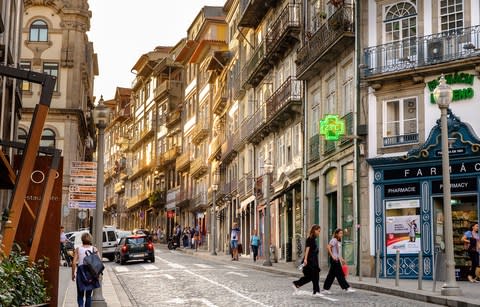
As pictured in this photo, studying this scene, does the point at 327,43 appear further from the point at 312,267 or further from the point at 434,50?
the point at 312,267

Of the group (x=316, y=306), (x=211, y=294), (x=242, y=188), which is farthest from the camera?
(x=242, y=188)

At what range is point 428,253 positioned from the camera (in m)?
27.2

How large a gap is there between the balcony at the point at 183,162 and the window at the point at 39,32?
21073 millimetres

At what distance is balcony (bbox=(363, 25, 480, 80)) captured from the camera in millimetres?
26594

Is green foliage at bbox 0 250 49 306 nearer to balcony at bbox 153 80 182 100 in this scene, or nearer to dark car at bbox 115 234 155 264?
dark car at bbox 115 234 155 264

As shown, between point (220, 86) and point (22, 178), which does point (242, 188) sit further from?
point (22, 178)

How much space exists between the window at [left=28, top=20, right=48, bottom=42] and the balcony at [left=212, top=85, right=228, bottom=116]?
12817 millimetres

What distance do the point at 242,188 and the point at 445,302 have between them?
35.9m

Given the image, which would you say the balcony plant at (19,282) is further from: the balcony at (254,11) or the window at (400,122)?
the balcony at (254,11)

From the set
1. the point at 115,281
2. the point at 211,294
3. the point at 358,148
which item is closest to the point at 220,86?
the point at 358,148

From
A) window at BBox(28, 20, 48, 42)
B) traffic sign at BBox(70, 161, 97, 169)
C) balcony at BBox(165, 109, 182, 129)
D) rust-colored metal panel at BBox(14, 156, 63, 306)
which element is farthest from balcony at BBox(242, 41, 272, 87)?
rust-colored metal panel at BBox(14, 156, 63, 306)

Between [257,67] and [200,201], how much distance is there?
24.2 metres

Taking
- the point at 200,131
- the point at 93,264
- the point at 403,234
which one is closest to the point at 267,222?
the point at 403,234

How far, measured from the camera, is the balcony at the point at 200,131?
69.0 metres
